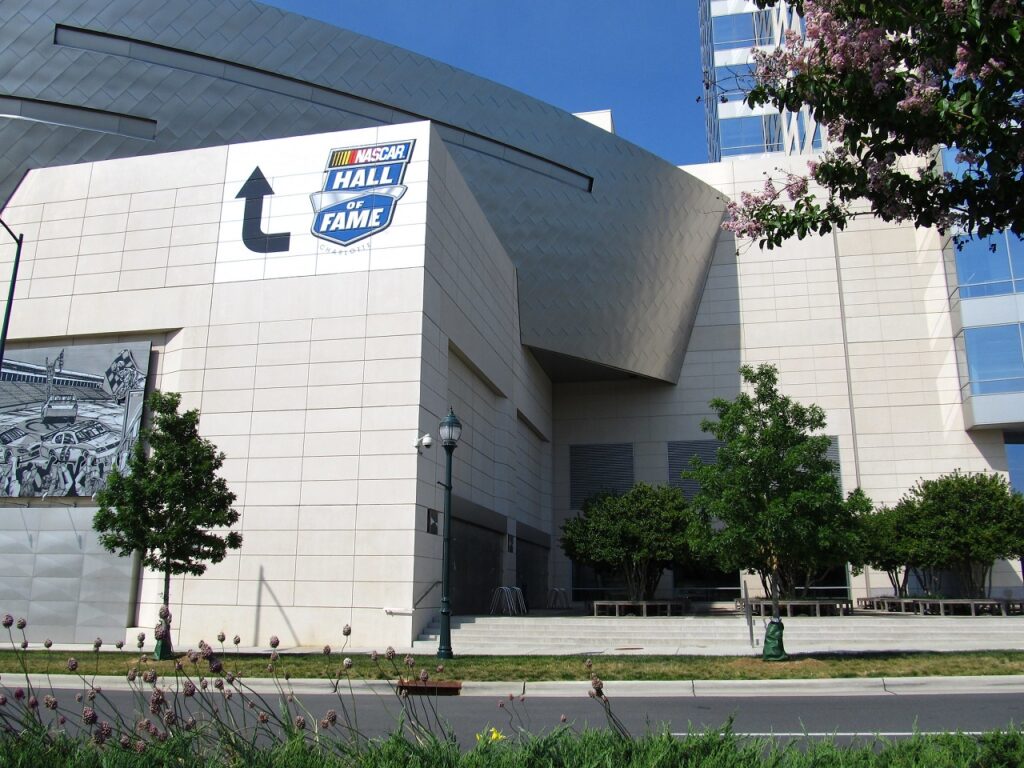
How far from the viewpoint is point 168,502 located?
57.1 feet

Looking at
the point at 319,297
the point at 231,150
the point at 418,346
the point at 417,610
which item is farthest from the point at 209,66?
the point at 417,610

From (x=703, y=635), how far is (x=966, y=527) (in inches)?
578

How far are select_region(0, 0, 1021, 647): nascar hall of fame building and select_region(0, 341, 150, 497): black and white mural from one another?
76 mm

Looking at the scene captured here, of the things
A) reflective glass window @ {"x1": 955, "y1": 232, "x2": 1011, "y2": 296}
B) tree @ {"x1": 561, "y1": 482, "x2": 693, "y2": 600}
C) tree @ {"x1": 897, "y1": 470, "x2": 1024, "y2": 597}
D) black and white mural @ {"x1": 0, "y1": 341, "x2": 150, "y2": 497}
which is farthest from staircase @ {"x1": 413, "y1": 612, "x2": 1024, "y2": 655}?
reflective glass window @ {"x1": 955, "y1": 232, "x2": 1011, "y2": 296}

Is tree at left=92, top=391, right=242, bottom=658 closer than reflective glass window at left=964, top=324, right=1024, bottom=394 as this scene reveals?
Yes

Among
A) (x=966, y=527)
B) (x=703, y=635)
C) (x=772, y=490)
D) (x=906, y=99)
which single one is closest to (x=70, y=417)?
(x=703, y=635)

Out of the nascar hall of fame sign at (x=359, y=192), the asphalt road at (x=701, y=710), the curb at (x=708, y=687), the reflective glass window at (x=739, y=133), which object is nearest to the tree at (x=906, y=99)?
the asphalt road at (x=701, y=710)

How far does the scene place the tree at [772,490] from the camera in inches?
671

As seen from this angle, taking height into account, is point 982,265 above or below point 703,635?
above

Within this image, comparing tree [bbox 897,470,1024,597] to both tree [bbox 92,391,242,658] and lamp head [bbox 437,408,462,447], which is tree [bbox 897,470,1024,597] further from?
tree [bbox 92,391,242,658]

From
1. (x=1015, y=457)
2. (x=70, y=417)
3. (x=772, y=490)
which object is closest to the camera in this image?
(x=772, y=490)

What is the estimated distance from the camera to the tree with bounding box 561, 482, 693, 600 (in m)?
29.5

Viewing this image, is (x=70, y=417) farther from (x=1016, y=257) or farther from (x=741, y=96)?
(x=741, y=96)

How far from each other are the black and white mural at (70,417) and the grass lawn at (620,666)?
713cm
